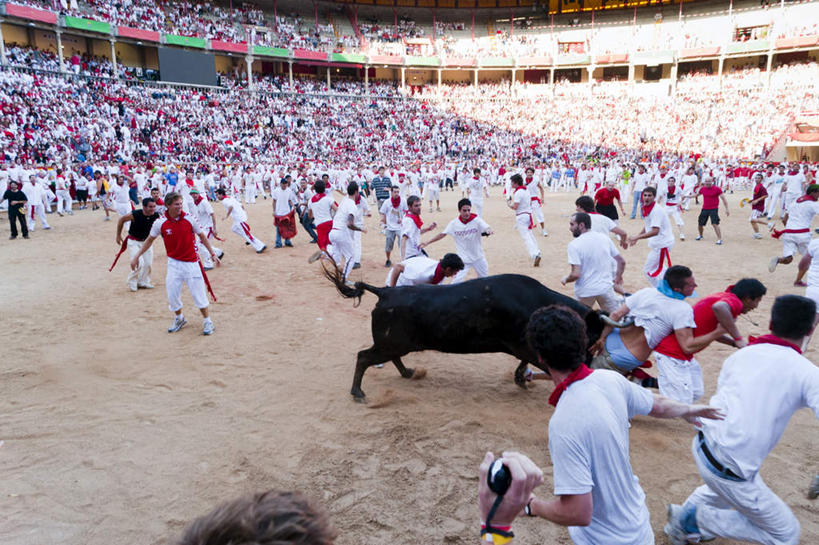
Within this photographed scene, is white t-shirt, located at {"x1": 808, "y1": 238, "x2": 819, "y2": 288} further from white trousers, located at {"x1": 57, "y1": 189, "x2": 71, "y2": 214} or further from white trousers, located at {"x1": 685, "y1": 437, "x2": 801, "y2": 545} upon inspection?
white trousers, located at {"x1": 57, "y1": 189, "x2": 71, "y2": 214}

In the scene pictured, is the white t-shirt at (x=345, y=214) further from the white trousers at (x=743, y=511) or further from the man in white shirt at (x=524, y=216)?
the white trousers at (x=743, y=511)

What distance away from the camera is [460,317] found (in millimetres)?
5195

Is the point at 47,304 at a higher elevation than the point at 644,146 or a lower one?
lower

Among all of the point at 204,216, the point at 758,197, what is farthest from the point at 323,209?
the point at 758,197

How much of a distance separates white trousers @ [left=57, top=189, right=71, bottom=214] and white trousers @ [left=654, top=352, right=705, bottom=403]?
2308 cm

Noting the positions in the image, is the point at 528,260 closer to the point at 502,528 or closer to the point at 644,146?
the point at 502,528

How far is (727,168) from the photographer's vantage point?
32.0 meters

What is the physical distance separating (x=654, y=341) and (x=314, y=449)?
10.7 ft

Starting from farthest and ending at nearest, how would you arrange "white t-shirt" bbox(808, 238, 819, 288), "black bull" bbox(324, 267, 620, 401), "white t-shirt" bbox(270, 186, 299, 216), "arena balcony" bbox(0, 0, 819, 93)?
"arena balcony" bbox(0, 0, 819, 93), "white t-shirt" bbox(270, 186, 299, 216), "white t-shirt" bbox(808, 238, 819, 288), "black bull" bbox(324, 267, 620, 401)

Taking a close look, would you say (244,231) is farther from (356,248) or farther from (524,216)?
(524,216)

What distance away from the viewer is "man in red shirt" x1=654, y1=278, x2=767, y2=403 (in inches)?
171

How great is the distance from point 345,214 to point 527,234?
4348mm

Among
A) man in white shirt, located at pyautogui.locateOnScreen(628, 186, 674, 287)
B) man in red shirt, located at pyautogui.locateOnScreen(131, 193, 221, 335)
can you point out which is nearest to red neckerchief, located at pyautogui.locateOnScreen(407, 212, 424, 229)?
man in red shirt, located at pyautogui.locateOnScreen(131, 193, 221, 335)

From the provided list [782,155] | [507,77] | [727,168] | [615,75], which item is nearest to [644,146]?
[782,155]
